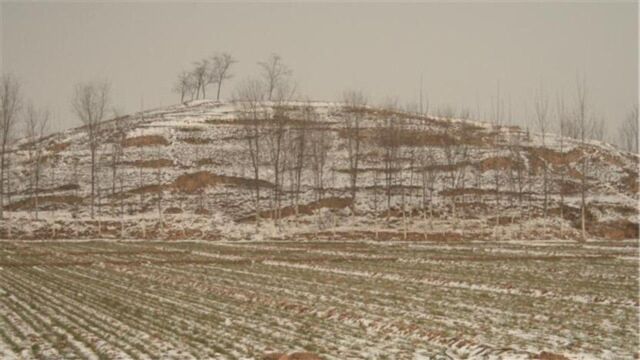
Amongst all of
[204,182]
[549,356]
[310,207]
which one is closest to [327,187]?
[310,207]

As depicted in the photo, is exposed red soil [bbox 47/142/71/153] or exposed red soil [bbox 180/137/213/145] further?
exposed red soil [bbox 180/137/213/145]

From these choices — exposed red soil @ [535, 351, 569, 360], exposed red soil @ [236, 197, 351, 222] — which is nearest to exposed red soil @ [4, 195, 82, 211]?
exposed red soil @ [236, 197, 351, 222]

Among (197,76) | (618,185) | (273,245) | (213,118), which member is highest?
(197,76)

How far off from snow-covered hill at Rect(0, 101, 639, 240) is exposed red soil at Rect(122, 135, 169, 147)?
25 cm

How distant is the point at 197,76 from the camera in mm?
113125

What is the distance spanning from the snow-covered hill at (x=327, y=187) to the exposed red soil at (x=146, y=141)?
0.25 m

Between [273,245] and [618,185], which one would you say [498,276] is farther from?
[618,185]

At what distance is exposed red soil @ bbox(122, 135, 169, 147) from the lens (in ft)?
261

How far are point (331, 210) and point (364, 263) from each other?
29.4 meters

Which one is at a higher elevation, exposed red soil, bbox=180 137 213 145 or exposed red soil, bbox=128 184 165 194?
exposed red soil, bbox=180 137 213 145

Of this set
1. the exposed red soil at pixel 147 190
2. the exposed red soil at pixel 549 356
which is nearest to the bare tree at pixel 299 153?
the exposed red soil at pixel 147 190

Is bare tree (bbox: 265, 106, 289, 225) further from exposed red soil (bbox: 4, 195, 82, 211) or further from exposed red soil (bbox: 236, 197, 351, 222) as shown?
exposed red soil (bbox: 4, 195, 82, 211)

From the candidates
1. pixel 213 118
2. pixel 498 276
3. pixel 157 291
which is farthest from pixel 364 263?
pixel 213 118

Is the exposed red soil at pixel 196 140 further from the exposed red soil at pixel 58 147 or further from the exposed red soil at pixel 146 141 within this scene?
the exposed red soil at pixel 58 147
